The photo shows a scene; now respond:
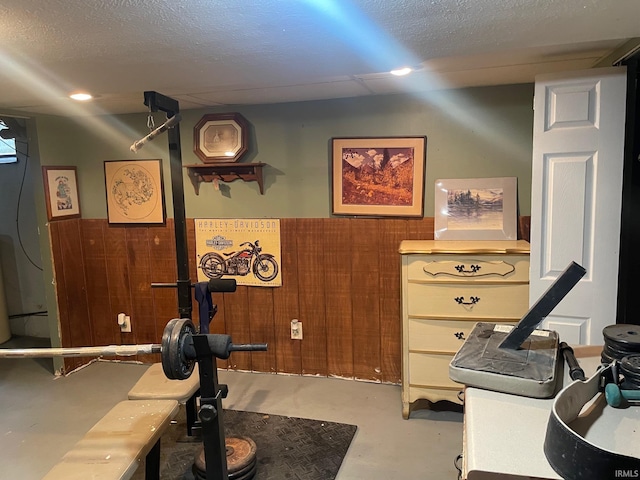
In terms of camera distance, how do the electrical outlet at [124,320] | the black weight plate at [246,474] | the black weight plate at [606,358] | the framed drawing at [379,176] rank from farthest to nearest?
the electrical outlet at [124,320] < the framed drawing at [379,176] < the black weight plate at [246,474] < the black weight plate at [606,358]

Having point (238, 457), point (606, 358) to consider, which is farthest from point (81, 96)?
point (606, 358)

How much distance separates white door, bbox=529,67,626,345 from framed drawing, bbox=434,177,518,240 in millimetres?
709

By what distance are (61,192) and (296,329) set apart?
82.9 inches

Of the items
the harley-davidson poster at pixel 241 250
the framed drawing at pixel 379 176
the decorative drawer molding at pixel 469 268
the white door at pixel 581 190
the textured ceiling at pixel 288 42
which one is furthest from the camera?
the harley-davidson poster at pixel 241 250

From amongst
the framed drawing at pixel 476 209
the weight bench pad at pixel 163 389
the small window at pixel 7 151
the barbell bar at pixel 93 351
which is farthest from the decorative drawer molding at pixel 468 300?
the small window at pixel 7 151

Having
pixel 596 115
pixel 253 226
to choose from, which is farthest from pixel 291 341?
pixel 596 115

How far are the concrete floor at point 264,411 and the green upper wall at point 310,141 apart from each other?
125 centimetres

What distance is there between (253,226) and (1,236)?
2.62 meters

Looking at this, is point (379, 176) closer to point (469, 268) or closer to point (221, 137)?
point (469, 268)

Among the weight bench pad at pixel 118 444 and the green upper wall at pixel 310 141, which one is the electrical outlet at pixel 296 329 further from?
the weight bench pad at pixel 118 444

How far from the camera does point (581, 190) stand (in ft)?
7.04

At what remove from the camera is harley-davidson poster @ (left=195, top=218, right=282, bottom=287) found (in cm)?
341

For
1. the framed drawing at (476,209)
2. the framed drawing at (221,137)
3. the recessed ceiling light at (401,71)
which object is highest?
the recessed ceiling light at (401,71)

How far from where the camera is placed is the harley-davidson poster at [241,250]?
3.41 metres
